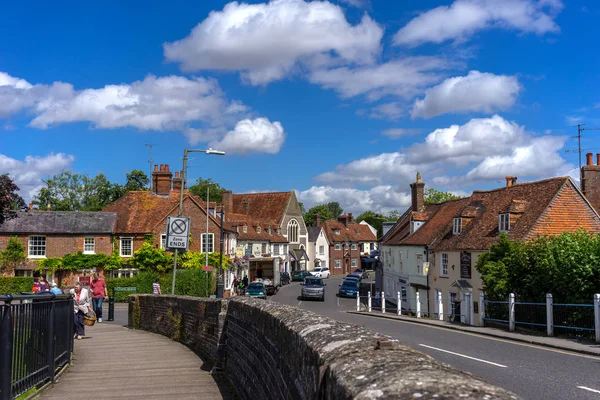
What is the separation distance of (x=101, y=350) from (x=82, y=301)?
191cm

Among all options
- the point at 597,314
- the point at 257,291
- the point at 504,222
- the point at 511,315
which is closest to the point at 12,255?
the point at 257,291

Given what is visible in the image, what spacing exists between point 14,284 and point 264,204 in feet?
155

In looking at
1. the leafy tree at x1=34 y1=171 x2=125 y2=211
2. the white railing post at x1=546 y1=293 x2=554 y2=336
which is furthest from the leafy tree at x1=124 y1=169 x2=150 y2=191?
the white railing post at x1=546 y1=293 x2=554 y2=336

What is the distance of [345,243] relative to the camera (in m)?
98.2

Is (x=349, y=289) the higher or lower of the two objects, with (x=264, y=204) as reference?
lower

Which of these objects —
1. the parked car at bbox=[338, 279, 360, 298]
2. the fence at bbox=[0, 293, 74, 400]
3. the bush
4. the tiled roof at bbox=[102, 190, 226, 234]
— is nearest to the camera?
the fence at bbox=[0, 293, 74, 400]

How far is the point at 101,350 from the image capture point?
14867 mm

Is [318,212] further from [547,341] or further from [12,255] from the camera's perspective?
[547,341]

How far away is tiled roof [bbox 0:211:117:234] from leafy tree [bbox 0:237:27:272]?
992 millimetres

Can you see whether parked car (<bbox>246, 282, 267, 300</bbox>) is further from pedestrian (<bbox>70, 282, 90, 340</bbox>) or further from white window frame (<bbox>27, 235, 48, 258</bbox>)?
pedestrian (<bbox>70, 282, 90, 340</bbox>)

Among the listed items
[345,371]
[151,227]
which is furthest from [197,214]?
[345,371]

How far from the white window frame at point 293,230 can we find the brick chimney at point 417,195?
34819 mm

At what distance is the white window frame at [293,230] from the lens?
277 feet

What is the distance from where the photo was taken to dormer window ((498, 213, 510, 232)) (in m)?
31.2
